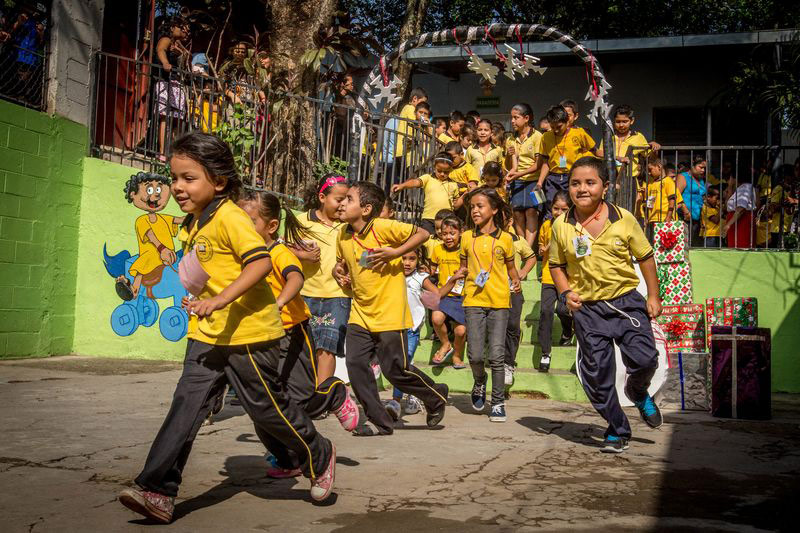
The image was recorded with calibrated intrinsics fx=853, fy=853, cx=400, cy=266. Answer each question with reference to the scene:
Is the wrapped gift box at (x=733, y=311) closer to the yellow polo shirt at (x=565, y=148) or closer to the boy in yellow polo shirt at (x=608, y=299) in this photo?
the yellow polo shirt at (x=565, y=148)

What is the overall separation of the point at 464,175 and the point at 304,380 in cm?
694

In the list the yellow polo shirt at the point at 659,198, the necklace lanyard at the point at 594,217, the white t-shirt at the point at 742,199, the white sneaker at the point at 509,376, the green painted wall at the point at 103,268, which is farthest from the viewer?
the white t-shirt at the point at 742,199

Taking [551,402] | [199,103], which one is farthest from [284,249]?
[199,103]

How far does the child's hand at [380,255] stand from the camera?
595 cm

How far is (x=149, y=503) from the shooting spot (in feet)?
11.7

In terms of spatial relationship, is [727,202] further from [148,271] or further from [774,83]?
[148,271]

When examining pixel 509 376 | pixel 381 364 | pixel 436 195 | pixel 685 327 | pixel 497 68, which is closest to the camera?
pixel 381 364

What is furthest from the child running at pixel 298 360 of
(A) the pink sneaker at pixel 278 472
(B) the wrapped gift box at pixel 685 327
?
(B) the wrapped gift box at pixel 685 327

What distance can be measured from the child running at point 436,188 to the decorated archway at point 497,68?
847 mm

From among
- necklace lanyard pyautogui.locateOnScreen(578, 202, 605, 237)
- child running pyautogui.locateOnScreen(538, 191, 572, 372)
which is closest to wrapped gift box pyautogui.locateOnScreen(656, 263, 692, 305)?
child running pyautogui.locateOnScreen(538, 191, 572, 372)

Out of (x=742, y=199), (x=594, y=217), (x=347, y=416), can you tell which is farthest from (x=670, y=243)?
(x=347, y=416)

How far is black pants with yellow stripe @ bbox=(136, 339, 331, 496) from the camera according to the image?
12.1ft

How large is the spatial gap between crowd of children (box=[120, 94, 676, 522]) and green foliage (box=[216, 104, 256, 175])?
259 cm

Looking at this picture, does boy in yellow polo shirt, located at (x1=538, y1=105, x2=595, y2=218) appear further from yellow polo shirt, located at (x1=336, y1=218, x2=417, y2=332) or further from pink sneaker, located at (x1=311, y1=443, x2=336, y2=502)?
pink sneaker, located at (x1=311, y1=443, x2=336, y2=502)
